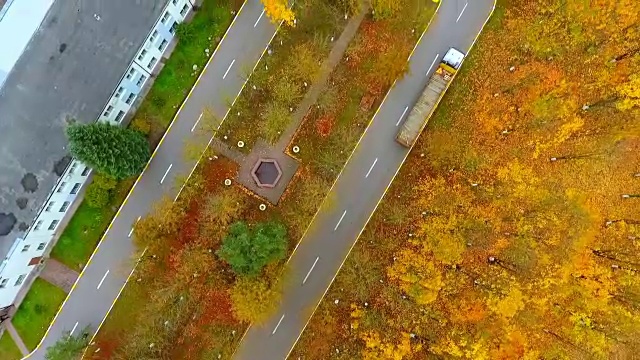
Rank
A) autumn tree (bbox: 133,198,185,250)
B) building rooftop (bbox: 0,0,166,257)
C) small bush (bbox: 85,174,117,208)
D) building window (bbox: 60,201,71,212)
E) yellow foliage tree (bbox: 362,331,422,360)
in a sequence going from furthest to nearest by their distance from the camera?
building window (bbox: 60,201,71,212) < autumn tree (bbox: 133,198,185,250) < yellow foliage tree (bbox: 362,331,422,360) < small bush (bbox: 85,174,117,208) < building rooftop (bbox: 0,0,166,257)

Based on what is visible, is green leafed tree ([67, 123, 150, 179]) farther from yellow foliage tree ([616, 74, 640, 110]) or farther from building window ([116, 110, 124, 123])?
yellow foliage tree ([616, 74, 640, 110])

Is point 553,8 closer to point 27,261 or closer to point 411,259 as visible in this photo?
point 411,259

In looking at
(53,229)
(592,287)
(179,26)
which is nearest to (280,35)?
(179,26)

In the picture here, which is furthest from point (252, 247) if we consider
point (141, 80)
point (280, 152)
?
point (141, 80)

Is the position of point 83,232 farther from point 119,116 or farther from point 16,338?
point 16,338

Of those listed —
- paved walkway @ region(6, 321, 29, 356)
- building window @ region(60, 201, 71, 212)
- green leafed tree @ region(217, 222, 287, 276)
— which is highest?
green leafed tree @ region(217, 222, 287, 276)

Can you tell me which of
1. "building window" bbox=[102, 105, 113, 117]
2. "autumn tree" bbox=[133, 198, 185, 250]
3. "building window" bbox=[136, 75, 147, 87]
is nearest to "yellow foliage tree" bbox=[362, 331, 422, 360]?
"autumn tree" bbox=[133, 198, 185, 250]
